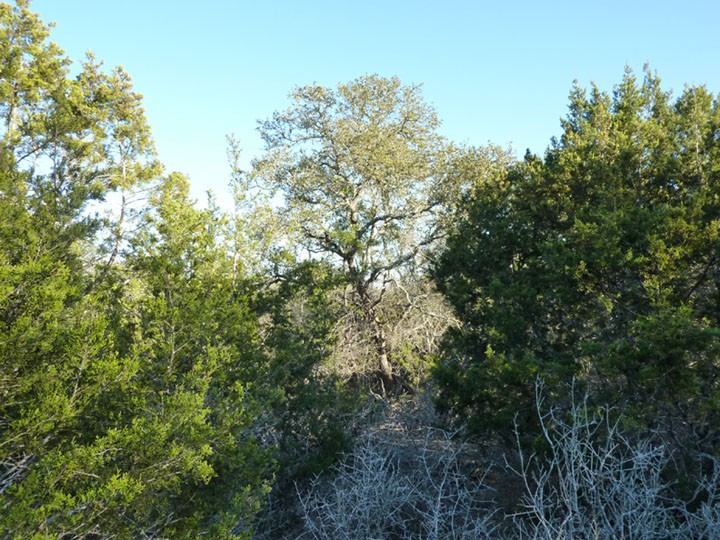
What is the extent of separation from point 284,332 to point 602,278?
544cm

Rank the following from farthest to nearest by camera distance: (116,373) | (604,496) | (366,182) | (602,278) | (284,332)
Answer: (366,182) < (284,332) < (602,278) < (116,373) < (604,496)

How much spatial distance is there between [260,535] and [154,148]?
29.9ft

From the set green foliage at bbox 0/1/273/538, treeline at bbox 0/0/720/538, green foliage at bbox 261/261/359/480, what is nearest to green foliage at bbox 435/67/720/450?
treeline at bbox 0/0/720/538

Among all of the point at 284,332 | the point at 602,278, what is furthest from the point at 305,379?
the point at 602,278

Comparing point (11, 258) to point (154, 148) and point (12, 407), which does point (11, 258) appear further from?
point (154, 148)

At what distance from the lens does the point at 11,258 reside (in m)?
6.10

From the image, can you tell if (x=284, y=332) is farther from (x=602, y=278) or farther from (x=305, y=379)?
(x=602, y=278)

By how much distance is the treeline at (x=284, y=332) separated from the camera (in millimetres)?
5188

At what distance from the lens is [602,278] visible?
7770 millimetres

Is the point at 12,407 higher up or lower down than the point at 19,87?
lower down

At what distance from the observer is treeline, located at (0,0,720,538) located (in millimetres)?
5188

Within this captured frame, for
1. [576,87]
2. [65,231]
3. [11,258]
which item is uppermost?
[576,87]

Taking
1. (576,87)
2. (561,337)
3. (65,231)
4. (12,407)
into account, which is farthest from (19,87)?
(576,87)

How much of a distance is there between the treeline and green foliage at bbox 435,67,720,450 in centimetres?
4
